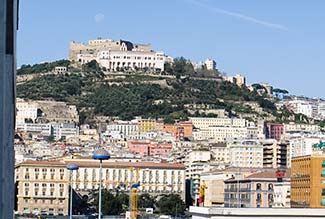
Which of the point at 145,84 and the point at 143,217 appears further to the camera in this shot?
the point at 145,84

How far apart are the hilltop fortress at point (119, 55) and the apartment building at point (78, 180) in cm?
5108

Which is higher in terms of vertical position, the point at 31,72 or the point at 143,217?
the point at 31,72

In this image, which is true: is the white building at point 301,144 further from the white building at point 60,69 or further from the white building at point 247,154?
the white building at point 60,69

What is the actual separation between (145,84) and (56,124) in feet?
39.4

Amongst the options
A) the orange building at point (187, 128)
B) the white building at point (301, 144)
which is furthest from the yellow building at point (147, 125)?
the white building at point (301, 144)

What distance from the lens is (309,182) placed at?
148ft

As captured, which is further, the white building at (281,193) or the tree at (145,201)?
the tree at (145,201)

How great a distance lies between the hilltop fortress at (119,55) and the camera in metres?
140

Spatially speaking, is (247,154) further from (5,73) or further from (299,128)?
(5,73)

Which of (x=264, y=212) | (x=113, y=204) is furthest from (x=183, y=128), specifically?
(x=264, y=212)

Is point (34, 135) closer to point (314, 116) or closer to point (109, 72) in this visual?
point (109, 72)

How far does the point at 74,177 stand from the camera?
84812 mm

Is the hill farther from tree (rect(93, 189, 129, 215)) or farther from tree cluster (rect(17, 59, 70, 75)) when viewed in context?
tree (rect(93, 189, 129, 215))

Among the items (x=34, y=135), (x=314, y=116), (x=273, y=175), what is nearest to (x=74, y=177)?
(x=273, y=175)
